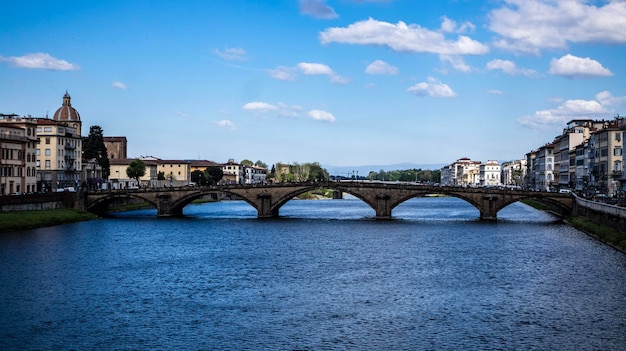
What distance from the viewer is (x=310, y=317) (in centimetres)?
3991

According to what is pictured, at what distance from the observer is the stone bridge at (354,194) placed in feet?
338

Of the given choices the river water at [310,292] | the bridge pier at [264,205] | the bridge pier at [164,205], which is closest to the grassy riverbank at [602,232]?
the river water at [310,292]

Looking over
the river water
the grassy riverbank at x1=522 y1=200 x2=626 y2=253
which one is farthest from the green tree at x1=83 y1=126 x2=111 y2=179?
the grassy riverbank at x1=522 y1=200 x2=626 y2=253

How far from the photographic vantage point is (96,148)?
158 metres

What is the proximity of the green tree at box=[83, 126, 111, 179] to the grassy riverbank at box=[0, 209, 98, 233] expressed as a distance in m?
52.1

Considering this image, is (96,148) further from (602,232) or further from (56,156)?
(602,232)

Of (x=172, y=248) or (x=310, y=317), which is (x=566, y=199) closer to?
(x=172, y=248)

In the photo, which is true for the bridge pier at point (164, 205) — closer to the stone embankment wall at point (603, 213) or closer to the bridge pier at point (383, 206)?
the bridge pier at point (383, 206)

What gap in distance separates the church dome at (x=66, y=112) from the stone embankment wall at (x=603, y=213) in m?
106

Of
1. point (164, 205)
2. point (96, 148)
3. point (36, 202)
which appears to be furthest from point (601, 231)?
point (96, 148)

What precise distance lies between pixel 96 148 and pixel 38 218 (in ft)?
230

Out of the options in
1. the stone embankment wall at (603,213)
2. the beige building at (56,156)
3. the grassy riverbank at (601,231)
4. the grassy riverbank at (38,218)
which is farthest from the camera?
the beige building at (56,156)

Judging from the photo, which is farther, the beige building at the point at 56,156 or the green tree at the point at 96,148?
the green tree at the point at 96,148

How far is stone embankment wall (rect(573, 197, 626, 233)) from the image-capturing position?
217 ft
